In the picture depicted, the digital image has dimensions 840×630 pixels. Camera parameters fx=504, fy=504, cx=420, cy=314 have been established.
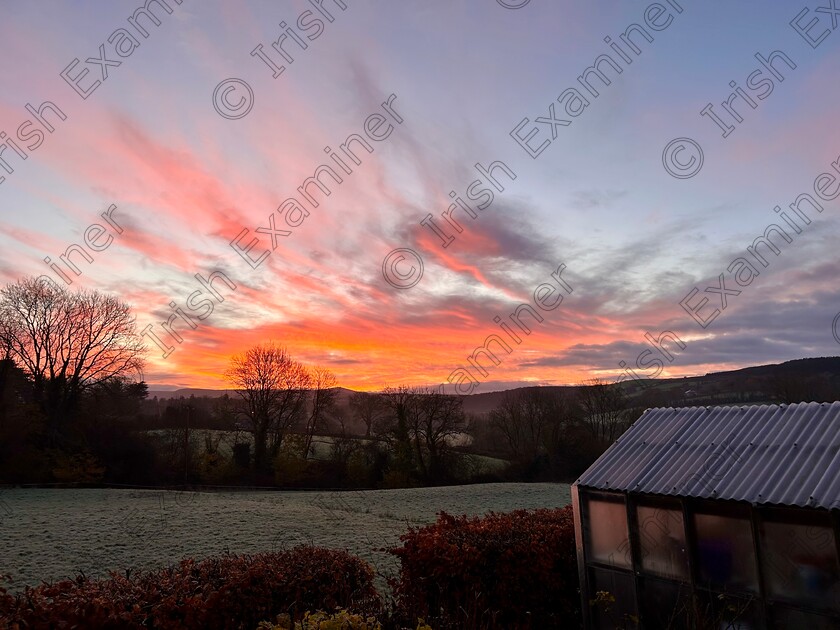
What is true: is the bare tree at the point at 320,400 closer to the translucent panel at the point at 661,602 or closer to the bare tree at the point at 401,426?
the bare tree at the point at 401,426

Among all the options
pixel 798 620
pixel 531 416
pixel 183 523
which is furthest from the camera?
pixel 531 416

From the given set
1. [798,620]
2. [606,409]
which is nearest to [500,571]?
[798,620]

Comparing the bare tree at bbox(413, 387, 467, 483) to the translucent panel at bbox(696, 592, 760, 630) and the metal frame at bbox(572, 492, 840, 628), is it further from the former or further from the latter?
the translucent panel at bbox(696, 592, 760, 630)

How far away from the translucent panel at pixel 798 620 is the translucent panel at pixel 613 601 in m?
2.03

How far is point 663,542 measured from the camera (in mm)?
7988

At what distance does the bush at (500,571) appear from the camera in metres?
8.54

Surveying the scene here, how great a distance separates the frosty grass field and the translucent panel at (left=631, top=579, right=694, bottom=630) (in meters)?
6.14

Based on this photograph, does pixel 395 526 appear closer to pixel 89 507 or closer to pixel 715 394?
pixel 89 507

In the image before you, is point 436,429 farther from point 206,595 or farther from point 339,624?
point 339,624

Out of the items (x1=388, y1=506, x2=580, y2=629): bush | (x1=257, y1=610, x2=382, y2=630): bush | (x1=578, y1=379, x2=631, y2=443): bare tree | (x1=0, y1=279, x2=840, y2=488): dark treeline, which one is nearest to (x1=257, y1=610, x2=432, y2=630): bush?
(x1=257, y1=610, x2=382, y2=630): bush

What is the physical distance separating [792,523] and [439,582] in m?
5.28

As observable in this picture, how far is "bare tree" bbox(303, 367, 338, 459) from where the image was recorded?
6029cm

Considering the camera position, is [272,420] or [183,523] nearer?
[183,523]

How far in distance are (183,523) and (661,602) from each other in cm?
2337
